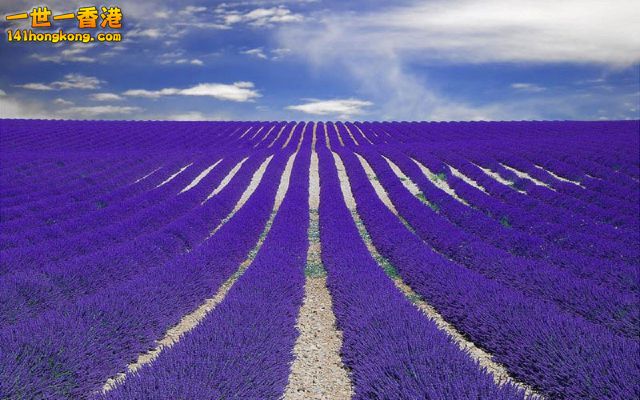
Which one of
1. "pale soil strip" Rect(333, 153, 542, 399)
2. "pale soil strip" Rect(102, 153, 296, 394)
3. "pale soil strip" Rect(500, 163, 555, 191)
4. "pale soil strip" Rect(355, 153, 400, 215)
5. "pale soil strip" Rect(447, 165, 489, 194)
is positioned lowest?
"pale soil strip" Rect(102, 153, 296, 394)

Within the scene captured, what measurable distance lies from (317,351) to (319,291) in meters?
2.14

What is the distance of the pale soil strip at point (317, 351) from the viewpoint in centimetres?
479

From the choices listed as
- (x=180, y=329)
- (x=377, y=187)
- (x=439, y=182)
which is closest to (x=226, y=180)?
(x=377, y=187)

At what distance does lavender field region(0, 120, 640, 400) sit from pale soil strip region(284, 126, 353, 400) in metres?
0.03

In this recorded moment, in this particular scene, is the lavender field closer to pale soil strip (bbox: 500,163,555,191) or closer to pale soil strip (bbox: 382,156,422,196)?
pale soil strip (bbox: 382,156,422,196)

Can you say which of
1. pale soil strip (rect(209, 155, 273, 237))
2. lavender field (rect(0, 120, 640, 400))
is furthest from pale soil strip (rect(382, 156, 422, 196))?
pale soil strip (rect(209, 155, 273, 237))

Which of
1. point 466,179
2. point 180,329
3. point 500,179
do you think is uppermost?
point 500,179

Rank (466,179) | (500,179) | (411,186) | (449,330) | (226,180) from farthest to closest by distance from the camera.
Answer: (226,180), (466,179), (500,179), (411,186), (449,330)

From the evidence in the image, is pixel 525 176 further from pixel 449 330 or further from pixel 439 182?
pixel 449 330

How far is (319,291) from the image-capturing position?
7789 mm

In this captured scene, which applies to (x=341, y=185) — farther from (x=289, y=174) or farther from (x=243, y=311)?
(x=243, y=311)

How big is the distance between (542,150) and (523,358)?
2031 cm

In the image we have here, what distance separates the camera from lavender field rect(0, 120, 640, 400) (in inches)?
169

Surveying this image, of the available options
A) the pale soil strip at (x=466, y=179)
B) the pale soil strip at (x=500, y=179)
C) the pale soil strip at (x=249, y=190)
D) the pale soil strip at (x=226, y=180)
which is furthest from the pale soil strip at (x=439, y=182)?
the pale soil strip at (x=226, y=180)
